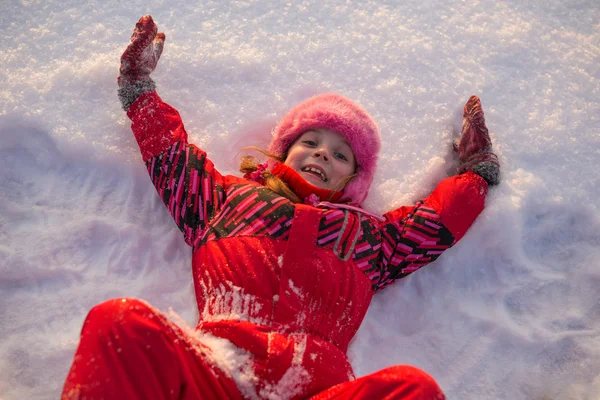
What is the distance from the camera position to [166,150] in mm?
1585

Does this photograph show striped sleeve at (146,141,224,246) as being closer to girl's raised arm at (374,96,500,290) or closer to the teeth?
the teeth

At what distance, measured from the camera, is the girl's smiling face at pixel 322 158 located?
1612 mm

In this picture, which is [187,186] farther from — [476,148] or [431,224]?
[476,148]

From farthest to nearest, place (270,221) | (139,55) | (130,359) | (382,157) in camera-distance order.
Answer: (382,157) < (139,55) < (270,221) < (130,359)

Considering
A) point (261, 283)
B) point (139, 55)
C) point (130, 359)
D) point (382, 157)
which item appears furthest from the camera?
point (382, 157)

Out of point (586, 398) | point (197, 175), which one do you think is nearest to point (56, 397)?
point (197, 175)

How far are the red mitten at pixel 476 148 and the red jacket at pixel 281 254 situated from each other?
7 cm

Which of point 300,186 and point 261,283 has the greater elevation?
point 300,186

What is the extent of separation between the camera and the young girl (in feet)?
3.30

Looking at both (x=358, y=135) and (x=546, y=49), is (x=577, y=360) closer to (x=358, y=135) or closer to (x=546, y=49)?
(x=358, y=135)

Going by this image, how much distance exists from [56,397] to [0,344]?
0.25 m

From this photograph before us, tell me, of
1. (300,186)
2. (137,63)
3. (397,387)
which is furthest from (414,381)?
(137,63)

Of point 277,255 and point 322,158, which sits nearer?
point 277,255

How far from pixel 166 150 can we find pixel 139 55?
1.23 ft
